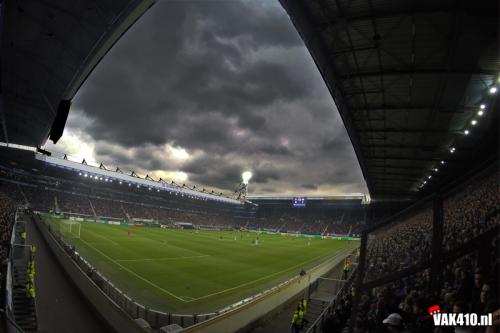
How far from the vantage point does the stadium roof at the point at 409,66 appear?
795 centimetres

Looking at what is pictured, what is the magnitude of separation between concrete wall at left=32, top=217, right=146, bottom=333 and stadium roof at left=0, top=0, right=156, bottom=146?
9.00 metres

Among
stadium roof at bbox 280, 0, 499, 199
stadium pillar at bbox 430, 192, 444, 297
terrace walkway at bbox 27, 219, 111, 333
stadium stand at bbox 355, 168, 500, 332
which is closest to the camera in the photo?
stadium stand at bbox 355, 168, 500, 332

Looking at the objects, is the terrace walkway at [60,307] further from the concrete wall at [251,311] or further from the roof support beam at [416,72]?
the roof support beam at [416,72]

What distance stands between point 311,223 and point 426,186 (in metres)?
62.3

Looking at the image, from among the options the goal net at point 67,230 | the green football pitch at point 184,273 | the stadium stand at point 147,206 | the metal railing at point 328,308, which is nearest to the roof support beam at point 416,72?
the metal railing at point 328,308

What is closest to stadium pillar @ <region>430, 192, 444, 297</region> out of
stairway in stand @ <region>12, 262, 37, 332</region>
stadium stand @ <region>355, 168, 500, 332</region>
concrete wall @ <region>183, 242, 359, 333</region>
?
stadium stand @ <region>355, 168, 500, 332</region>

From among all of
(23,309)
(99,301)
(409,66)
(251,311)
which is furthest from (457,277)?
(23,309)

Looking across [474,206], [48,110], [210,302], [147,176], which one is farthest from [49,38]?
[147,176]

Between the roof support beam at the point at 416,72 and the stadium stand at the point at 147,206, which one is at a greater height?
the roof support beam at the point at 416,72

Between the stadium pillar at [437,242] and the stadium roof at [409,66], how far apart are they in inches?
228

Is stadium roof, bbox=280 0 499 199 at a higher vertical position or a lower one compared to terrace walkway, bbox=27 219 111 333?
higher

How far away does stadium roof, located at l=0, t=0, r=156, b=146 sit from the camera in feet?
27.9

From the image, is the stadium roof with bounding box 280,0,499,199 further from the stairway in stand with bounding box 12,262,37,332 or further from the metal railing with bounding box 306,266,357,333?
the stairway in stand with bounding box 12,262,37,332

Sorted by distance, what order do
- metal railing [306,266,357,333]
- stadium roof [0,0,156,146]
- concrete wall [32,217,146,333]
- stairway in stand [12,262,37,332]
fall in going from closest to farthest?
stadium roof [0,0,156,146]
metal railing [306,266,357,333]
concrete wall [32,217,146,333]
stairway in stand [12,262,37,332]
